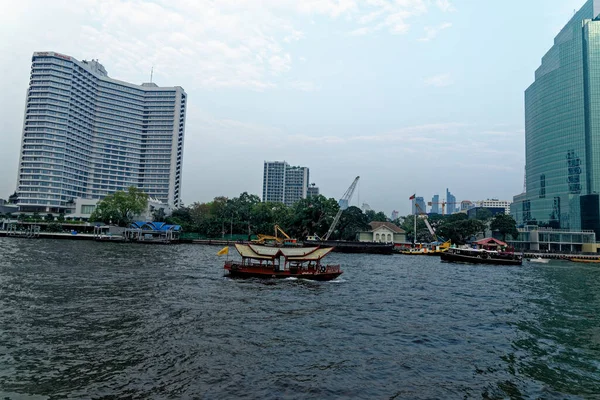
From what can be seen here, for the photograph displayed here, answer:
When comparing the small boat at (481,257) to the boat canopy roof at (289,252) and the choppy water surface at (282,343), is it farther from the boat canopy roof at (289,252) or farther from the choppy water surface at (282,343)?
the boat canopy roof at (289,252)

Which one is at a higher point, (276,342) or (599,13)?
(599,13)

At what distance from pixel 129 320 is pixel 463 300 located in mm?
24749

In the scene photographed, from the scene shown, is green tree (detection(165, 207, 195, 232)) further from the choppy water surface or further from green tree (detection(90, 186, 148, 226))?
the choppy water surface

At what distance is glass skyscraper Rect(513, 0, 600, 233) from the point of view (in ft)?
400

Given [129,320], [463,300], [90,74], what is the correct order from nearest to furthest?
[129,320]
[463,300]
[90,74]

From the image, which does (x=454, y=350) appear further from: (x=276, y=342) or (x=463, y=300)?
(x=463, y=300)

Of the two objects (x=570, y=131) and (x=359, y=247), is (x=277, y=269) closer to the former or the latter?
(x=359, y=247)

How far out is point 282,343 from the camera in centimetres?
1661

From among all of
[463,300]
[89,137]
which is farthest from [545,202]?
[89,137]

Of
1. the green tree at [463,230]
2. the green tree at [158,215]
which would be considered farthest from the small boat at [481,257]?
the green tree at [158,215]

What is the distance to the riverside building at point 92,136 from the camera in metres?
140

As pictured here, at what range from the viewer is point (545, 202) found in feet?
448

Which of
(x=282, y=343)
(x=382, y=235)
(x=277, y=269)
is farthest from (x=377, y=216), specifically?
(x=282, y=343)

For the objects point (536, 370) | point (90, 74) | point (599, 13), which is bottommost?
point (536, 370)
